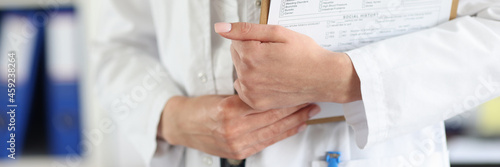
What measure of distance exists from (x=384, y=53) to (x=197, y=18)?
342 mm

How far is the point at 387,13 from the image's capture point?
0.62 metres

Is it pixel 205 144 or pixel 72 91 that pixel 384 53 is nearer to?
pixel 205 144

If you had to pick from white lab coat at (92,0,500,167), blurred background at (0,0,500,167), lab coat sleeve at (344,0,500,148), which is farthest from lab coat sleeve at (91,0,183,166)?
blurred background at (0,0,500,167)

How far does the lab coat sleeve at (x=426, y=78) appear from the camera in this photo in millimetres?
599

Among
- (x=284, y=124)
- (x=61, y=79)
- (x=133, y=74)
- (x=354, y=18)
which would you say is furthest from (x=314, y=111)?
(x=61, y=79)

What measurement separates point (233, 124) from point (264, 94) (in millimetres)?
90

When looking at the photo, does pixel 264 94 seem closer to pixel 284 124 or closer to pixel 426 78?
pixel 284 124

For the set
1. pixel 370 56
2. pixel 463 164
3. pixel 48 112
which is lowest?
pixel 463 164

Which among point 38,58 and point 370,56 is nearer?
point 370,56

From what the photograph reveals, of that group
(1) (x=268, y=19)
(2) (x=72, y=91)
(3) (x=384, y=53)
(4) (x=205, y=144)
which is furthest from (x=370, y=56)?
(2) (x=72, y=91)

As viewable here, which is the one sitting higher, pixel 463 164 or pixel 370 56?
pixel 370 56

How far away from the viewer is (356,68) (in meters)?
0.58

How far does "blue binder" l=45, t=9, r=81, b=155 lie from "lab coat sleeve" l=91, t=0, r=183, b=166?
2.88ft

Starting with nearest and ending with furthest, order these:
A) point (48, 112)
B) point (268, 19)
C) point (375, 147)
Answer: point (268, 19) < point (375, 147) < point (48, 112)
